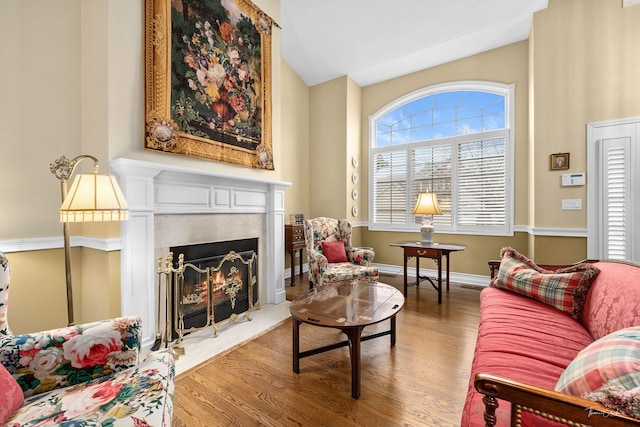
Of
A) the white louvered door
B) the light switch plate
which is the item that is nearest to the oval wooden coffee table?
the light switch plate

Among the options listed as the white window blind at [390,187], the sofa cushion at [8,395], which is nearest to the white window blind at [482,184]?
the white window blind at [390,187]

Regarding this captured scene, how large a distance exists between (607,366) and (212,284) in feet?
8.46

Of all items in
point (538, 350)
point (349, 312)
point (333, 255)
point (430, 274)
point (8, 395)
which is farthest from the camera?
point (430, 274)

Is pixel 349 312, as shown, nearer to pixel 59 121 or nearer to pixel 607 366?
pixel 607 366

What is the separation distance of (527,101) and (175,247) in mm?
4520

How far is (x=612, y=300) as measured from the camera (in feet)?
4.70

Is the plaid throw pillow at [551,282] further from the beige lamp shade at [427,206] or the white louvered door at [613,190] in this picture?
the white louvered door at [613,190]

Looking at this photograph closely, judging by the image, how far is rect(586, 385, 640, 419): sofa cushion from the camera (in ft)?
2.21

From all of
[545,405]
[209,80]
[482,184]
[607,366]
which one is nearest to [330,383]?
[545,405]

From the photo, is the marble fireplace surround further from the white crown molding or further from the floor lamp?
the floor lamp

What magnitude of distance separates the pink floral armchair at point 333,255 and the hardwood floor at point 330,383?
2.12 ft

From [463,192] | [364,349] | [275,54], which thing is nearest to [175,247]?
[364,349]

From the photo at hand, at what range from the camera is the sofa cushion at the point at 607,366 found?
746mm

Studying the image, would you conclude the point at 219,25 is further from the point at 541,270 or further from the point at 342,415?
the point at 541,270
